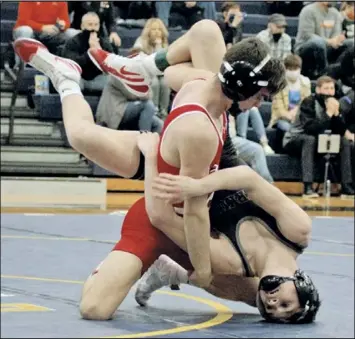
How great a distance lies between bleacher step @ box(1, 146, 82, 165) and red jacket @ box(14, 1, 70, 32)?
1.30 meters

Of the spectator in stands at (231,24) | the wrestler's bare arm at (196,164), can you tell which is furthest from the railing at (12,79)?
the wrestler's bare arm at (196,164)

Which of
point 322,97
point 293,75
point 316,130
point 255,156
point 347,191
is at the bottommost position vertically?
point 347,191

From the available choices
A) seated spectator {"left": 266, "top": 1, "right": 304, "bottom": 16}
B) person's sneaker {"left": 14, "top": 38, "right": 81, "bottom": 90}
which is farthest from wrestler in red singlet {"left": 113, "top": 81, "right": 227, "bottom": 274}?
seated spectator {"left": 266, "top": 1, "right": 304, "bottom": 16}

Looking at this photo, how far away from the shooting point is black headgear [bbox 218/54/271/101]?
4754mm

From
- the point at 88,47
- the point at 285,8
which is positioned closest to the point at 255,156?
the point at 88,47

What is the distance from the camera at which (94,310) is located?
631 centimetres

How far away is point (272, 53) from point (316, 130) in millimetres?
1879

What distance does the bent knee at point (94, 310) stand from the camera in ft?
20.7

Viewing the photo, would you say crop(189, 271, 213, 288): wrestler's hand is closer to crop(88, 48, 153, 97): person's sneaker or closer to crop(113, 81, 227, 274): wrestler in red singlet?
crop(113, 81, 227, 274): wrestler in red singlet

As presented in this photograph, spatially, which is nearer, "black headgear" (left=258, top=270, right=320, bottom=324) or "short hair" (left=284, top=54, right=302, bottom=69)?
"black headgear" (left=258, top=270, right=320, bottom=324)

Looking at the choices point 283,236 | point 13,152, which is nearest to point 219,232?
point 283,236

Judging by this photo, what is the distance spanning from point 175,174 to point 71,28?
21.8 ft

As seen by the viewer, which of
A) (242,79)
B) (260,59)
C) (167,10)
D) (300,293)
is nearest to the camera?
(242,79)

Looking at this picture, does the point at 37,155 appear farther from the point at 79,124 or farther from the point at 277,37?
the point at 79,124
